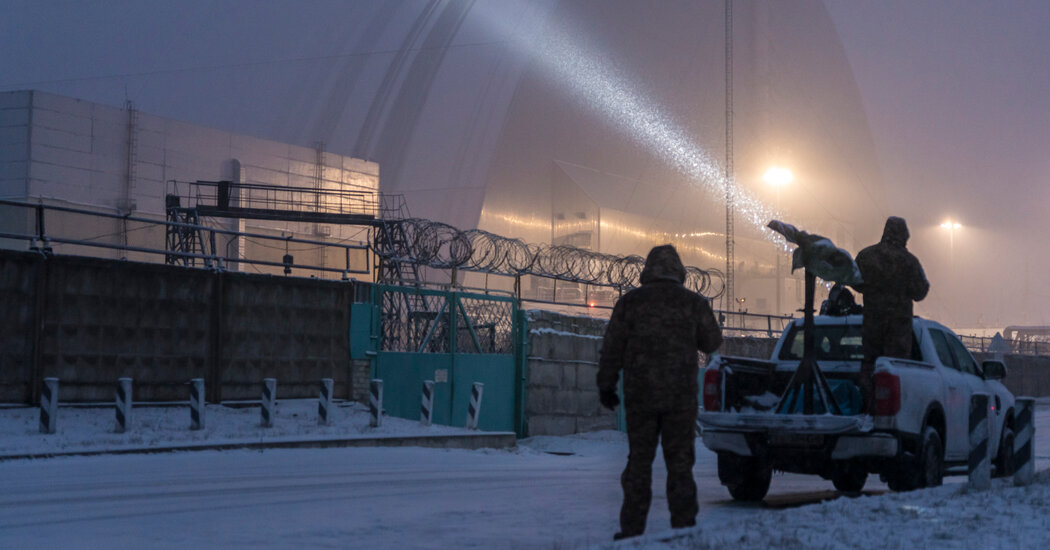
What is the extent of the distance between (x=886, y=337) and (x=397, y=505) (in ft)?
15.9

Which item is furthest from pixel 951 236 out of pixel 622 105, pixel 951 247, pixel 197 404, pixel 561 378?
pixel 197 404

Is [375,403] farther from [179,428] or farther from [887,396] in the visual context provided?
[887,396]

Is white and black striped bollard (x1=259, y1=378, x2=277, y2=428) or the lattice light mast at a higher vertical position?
the lattice light mast

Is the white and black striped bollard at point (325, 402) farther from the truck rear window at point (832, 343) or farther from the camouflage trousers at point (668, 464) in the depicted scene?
the camouflage trousers at point (668, 464)

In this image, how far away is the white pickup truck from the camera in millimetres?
9203

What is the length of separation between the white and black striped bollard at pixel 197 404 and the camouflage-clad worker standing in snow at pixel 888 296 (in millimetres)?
9481

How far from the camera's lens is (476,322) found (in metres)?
20.3

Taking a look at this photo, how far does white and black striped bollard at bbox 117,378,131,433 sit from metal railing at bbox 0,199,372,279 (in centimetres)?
193

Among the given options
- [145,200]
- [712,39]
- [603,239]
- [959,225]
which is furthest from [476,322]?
[959,225]

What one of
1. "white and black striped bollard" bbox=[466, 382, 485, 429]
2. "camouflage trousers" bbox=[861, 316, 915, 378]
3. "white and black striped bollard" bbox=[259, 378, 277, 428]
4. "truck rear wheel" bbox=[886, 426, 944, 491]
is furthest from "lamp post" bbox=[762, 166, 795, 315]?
"truck rear wheel" bbox=[886, 426, 944, 491]

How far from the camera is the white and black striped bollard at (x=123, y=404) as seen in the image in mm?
14594

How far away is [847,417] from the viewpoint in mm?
9141

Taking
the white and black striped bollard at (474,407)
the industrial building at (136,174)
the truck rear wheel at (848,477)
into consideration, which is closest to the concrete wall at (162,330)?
the white and black striped bollard at (474,407)

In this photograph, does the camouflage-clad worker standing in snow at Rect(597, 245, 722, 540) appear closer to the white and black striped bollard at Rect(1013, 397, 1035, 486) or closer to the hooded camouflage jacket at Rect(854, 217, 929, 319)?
the hooded camouflage jacket at Rect(854, 217, 929, 319)
